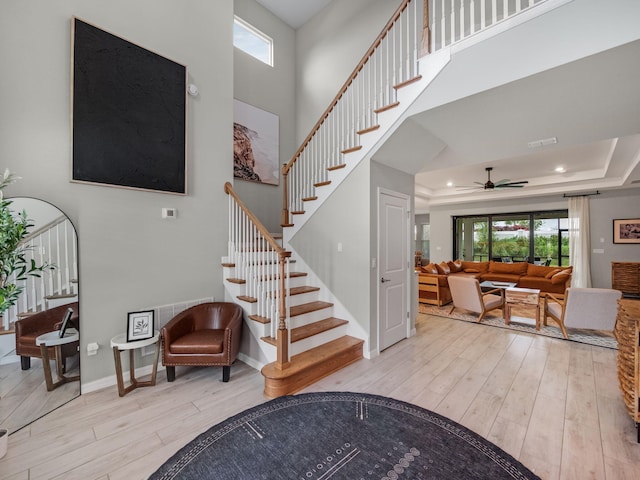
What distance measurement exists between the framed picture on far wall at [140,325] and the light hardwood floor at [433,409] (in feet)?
1.71

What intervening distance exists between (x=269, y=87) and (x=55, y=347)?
17.3ft

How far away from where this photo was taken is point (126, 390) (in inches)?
105

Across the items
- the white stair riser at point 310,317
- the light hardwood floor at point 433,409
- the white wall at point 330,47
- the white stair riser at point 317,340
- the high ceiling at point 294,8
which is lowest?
the light hardwood floor at point 433,409

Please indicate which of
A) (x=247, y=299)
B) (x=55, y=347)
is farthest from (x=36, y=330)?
(x=247, y=299)

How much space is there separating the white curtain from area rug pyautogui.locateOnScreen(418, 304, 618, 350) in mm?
3890

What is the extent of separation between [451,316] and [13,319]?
6.02 meters

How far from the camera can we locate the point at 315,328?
3.33 metres

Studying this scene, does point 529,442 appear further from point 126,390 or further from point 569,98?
point 126,390

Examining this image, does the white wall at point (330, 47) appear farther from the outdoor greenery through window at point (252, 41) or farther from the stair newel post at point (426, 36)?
the stair newel post at point (426, 36)

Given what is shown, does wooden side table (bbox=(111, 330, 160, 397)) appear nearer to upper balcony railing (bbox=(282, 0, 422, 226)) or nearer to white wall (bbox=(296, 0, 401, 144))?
upper balcony railing (bbox=(282, 0, 422, 226))

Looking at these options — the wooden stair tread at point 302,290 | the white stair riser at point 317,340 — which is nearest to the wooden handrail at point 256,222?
the wooden stair tread at point 302,290

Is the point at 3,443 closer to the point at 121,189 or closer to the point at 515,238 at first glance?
the point at 121,189

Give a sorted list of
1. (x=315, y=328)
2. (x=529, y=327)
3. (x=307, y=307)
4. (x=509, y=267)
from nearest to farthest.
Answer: (x=315, y=328) → (x=307, y=307) → (x=529, y=327) → (x=509, y=267)

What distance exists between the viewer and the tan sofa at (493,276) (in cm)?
623
